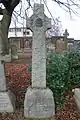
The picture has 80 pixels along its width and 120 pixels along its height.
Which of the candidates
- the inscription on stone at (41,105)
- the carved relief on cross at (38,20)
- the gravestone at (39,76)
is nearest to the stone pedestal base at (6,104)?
the gravestone at (39,76)

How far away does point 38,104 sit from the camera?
674 cm

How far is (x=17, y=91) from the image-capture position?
8.10 meters

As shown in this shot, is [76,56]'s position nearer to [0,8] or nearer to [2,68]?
[2,68]

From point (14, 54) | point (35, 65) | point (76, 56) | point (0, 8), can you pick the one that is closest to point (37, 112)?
point (35, 65)

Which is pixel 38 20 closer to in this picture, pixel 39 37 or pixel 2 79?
pixel 39 37

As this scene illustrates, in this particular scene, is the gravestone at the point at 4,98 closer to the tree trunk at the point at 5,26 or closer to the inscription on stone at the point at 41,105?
the inscription on stone at the point at 41,105

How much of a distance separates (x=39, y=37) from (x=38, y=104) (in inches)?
64.8

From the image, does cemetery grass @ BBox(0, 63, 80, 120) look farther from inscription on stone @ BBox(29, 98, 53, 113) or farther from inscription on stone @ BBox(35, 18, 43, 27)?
inscription on stone @ BBox(35, 18, 43, 27)

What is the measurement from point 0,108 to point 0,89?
0.48 metres

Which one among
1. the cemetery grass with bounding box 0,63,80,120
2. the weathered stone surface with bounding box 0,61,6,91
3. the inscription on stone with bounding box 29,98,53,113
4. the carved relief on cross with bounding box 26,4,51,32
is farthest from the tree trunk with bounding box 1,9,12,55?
the inscription on stone with bounding box 29,98,53,113

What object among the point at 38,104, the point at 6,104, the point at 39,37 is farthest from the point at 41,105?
the point at 39,37

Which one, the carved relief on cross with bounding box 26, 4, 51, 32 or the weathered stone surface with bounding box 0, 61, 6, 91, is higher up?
the carved relief on cross with bounding box 26, 4, 51, 32

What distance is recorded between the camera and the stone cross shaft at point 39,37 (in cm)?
662

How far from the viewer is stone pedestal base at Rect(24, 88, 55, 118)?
672cm
